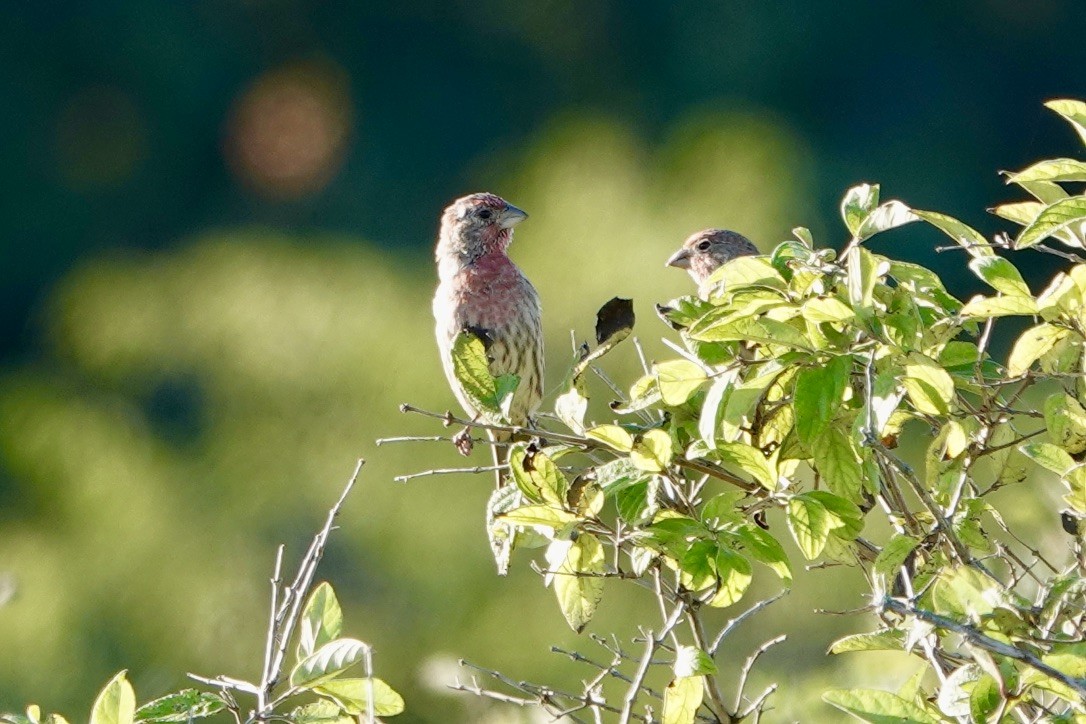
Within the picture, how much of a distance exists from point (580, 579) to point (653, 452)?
1.38ft

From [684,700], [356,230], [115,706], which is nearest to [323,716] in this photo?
[115,706]

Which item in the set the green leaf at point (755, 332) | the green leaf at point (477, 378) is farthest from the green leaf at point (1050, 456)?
the green leaf at point (477, 378)

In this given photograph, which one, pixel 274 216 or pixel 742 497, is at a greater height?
pixel 742 497

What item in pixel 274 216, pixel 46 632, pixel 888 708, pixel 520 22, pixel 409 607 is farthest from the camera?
pixel 520 22

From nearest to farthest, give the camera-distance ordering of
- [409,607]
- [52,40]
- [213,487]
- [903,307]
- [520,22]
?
1. [903,307]
2. [409,607]
3. [213,487]
4. [52,40]
5. [520,22]

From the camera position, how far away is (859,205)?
2.93 metres

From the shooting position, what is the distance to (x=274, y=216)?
21.2 metres

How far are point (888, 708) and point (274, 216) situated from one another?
19304mm

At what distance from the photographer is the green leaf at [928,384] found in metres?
2.59

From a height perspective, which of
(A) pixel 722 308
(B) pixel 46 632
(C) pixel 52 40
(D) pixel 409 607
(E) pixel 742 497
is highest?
(A) pixel 722 308

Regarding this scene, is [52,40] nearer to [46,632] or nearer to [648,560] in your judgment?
[46,632]

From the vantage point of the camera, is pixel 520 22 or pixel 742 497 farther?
pixel 520 22

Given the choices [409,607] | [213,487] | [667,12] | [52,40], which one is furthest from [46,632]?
[667,12]

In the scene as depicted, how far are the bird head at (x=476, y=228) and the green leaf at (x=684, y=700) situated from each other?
12.7ft
